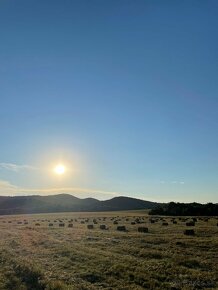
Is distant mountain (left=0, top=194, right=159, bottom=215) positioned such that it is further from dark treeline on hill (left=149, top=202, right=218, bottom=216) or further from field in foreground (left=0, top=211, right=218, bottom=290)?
field in foreground (left=0, top=211, right=218, bottom=290)

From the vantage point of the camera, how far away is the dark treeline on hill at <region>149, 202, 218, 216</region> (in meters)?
88.3

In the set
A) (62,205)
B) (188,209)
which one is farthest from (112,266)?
(62,205)

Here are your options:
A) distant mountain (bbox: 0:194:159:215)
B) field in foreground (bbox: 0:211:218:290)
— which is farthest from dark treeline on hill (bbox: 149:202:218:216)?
distant mountain (bbox: 0:194:159:215)

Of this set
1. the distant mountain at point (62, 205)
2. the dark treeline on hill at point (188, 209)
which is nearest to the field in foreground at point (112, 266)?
the dark treeline on hill at point (188, 209)

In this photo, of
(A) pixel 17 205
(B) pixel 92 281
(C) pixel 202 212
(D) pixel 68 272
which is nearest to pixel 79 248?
(D) pixel 68 272

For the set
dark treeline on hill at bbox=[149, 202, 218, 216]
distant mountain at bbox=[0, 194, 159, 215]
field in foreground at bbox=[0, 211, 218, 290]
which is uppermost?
distant mountain at bbox=[0, 194, 159, 215]

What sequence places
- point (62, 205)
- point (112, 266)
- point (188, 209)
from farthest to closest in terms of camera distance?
point (62, 205), point (188, 209), point (112, 266)

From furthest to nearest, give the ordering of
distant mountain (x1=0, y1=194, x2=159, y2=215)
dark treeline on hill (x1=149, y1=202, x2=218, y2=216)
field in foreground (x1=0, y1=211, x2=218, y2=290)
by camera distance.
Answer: distant mountain (x1=0, y1=194, x2=159, y2=215) < dark treeline on hill (x1=149, y1=202, x2=218, y2=216) < field in foreground (x1=0, y1=211, x2=218, y2=290)

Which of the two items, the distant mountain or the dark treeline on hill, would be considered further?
the distant mountain

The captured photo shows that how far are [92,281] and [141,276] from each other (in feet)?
6.68

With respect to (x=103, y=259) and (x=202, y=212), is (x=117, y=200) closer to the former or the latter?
(x=202, y=212)

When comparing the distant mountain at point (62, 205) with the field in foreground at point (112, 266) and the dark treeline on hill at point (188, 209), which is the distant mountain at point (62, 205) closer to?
the dark treeline on hill at point (188, 209)

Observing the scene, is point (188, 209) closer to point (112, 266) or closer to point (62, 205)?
point (112, 266)

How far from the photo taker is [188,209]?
90.7 m
